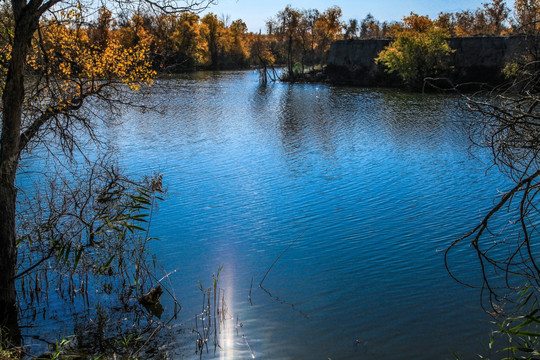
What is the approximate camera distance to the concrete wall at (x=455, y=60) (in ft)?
147

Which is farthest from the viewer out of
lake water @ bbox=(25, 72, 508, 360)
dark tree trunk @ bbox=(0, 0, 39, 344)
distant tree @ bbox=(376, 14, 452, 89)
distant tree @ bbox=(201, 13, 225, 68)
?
distant tree @ bbox=(201, 13, 225, 68)

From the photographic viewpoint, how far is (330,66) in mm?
55375

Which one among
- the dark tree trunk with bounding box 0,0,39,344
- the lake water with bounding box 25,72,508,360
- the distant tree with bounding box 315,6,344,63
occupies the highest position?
the distant tree with bounding box 315,6,344,63

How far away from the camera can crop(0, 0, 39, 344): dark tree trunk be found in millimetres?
6973

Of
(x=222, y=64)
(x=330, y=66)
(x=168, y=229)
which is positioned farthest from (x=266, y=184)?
(x=222, y=64)

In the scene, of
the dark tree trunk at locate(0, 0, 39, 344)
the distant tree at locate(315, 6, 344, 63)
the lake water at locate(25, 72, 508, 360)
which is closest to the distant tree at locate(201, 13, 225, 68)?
the distant tree at locate(315, 6, 344, 63)

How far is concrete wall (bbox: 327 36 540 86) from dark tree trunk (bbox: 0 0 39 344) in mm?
39680

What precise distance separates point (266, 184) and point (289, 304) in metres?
7.36

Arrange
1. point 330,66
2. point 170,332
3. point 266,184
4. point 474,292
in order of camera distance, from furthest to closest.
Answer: point 330,66 → point 266,184 → point 474,292 → point 170,332

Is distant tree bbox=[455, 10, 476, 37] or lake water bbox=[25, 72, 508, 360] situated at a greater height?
distant tree bbox=[455, 10, 476, 37]

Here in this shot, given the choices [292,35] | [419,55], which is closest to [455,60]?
[419,55]

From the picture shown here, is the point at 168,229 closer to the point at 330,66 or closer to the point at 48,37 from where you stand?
the point at 48,37

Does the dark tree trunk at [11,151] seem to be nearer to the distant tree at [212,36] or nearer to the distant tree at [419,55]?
the distant tree at [419,55]

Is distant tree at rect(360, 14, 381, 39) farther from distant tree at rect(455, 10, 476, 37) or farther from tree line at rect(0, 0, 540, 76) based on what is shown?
distant tree at rect(455, 10, 476, 37)
